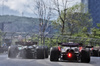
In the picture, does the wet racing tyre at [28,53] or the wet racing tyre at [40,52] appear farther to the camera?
the wet racing tyre at [28,53]

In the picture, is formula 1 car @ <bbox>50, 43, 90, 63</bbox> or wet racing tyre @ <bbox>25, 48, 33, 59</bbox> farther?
wet racing tyre @ <bbox>25, 48, 33, 59</bbox>

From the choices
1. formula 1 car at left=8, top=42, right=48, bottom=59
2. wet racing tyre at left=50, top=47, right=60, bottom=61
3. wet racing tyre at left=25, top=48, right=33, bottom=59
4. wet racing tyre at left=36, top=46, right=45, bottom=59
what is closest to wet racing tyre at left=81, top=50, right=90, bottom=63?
wet racing tyre at left=50, top=47, right=60, bottom=61

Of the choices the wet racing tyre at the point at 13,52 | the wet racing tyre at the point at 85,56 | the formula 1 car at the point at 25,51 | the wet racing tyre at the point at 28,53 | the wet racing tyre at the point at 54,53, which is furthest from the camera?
the wet racing tyre at the point at 13,52

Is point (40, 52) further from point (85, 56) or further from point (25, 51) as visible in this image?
point (85, 56)

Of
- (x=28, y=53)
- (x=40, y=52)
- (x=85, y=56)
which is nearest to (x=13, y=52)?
(x=28, y=53)

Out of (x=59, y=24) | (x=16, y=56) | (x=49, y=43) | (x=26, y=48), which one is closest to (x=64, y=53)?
(x=26, y=48)

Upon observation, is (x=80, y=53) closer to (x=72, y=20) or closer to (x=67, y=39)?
(x=67, y=39)

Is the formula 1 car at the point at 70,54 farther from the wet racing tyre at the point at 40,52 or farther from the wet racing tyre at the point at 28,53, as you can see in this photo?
the wet racing tyre at the point at 28,53

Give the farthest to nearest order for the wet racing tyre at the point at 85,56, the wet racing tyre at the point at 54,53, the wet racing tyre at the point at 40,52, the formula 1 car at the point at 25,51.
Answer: the formula 1 car at the point at 25,51
the wet racing tyre at the point at 40,52
the wet racing tyre at the point at 54,53
the wet racing tyre at the point at 85,56

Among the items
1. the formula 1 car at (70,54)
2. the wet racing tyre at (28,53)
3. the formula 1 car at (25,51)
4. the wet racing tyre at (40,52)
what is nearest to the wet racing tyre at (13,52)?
the formula 1 car at (25,51)

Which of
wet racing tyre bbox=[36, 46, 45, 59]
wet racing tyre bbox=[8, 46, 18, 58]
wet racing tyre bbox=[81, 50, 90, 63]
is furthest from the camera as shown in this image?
wet racing tyre bbox=[8, 46, 18, 58]

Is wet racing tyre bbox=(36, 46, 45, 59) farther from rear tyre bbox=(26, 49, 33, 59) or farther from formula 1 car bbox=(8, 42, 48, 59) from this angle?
rear tyre bbox=(26, 49, 33, 59)

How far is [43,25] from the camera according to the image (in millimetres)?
36969

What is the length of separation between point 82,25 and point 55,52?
3366cm
